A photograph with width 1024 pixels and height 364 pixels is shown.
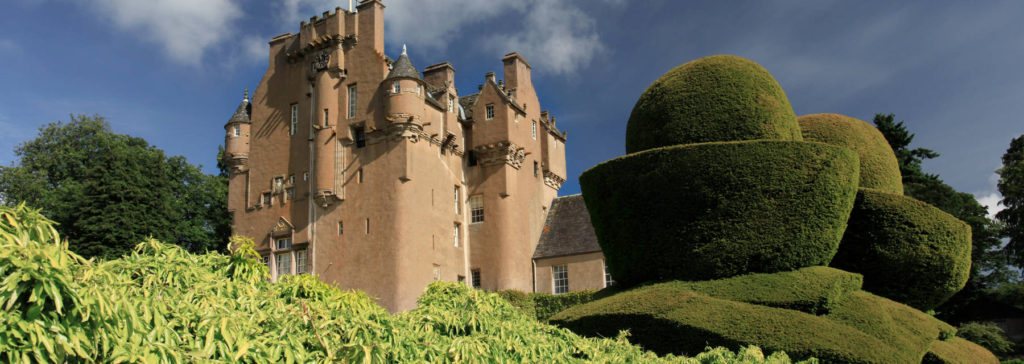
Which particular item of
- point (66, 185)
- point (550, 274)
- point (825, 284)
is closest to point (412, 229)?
point (550, 274)

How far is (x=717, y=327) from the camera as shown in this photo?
12539 millimetres

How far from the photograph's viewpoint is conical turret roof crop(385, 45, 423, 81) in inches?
1275

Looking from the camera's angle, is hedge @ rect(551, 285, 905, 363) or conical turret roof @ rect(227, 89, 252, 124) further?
conical turret roof @ rect(227, 89, 252, 124)

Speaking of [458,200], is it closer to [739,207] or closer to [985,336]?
[739,207]

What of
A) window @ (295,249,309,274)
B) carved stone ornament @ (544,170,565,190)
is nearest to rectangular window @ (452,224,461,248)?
window @ (295,249,309,274)

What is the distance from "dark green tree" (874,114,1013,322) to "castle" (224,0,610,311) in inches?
728

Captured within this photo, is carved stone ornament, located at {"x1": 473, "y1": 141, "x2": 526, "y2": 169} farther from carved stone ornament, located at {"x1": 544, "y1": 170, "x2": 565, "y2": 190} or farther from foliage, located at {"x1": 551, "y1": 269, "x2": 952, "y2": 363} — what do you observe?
foliage, located at {"x1": 551, "y1": 269, "x2": 952, "y2": 363}

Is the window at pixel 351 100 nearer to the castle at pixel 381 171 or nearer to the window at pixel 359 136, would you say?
the castle at pixel 381 171

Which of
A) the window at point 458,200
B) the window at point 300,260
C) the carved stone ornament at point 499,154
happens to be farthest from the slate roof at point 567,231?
the window at point 300,260

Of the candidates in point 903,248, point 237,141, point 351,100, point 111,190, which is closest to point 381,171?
point 351,100

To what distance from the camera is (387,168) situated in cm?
3209

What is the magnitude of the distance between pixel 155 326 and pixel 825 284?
40.2ft

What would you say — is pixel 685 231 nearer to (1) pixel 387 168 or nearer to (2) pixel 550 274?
(1) pixel 387 168

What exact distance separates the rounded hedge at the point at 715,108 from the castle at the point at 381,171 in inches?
670
